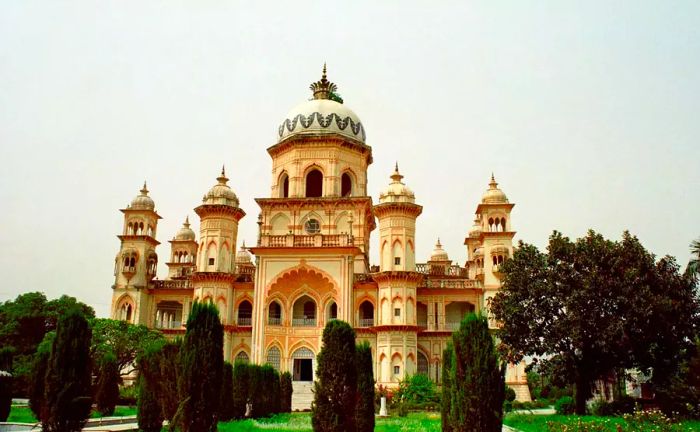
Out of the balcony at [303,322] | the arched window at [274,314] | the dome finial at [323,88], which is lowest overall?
the balcony at [303,322]

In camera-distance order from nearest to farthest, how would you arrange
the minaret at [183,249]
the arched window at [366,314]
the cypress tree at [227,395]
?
the cypress tree at [227,395] → the arched window at [366,314] → the minaret at [183,249]

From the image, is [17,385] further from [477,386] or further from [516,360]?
[477,386]

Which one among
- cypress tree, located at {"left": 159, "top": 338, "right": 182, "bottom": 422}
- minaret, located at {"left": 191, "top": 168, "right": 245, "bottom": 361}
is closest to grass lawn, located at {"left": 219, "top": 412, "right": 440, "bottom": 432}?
cypress tree, located at {"left": 159, "top": 338, "right": 182, "bottom": 422}

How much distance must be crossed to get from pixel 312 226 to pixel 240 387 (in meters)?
15.8

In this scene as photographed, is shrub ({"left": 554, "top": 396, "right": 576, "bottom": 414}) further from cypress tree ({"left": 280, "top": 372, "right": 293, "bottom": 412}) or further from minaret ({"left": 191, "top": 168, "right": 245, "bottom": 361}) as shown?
minaret ({"left": 191, "top": 168, "right": 245, "bottom": 361})

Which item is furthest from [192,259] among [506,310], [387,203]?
[506,310]

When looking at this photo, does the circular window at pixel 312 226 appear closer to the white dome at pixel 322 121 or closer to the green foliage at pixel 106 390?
the white dome at pixel 322 121

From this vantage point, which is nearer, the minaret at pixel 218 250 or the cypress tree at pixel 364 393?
the cypress tree at pixel 364 393

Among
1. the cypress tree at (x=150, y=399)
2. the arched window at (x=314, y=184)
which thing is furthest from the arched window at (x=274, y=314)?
the cypress tree at (x=150, y=399)

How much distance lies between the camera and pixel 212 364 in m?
15.1

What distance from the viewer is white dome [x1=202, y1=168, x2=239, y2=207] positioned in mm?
38500

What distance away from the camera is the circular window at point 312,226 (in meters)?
38.5

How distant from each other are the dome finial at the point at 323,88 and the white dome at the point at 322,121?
1.31 meters

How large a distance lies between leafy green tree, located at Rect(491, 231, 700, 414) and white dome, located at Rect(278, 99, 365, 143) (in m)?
17.5
